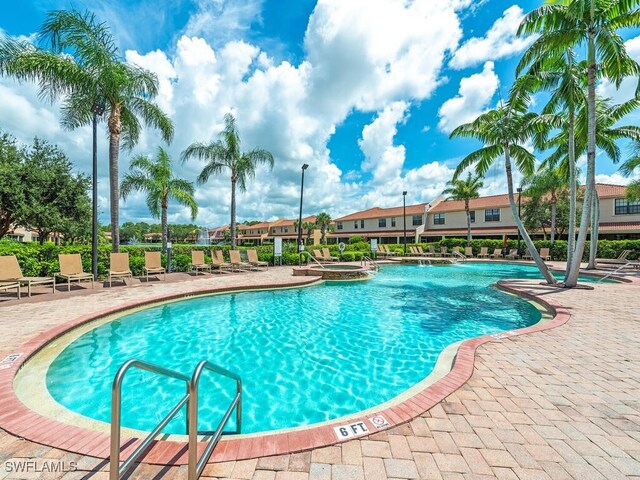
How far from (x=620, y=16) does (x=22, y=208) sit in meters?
29.0

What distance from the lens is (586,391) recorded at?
3541 millimetres

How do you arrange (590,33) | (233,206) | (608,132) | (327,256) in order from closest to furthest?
(590,33)
(608,132)
(233,206)
(327,256)

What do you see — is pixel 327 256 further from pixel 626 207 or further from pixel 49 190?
pixel 626 207

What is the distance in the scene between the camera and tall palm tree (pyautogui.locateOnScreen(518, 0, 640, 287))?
9734 millimetres

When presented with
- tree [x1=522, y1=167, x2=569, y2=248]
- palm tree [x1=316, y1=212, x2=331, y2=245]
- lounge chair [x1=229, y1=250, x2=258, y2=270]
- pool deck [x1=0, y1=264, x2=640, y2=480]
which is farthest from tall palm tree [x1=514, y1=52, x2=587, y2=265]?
palm tree [x1=316, y1=212, x2=331, y2=245]

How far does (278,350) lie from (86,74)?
1481cm

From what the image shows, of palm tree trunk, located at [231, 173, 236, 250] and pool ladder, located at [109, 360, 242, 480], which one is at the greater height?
palm tree trunk, located at [231, 173, 236, 250]

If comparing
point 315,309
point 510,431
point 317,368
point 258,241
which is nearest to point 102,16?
point 315,309

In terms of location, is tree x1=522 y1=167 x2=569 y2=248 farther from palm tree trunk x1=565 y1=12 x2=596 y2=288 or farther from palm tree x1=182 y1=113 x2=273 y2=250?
palm tree x1=182 y1=113 x2=273 y2=250

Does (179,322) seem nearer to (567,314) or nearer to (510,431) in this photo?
(510,431)

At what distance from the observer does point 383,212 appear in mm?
47312

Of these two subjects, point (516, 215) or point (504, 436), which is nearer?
point (504, 436)

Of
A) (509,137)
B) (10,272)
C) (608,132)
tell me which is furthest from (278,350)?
(608,132)

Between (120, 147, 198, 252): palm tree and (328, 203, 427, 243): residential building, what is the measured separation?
91.5 feet
